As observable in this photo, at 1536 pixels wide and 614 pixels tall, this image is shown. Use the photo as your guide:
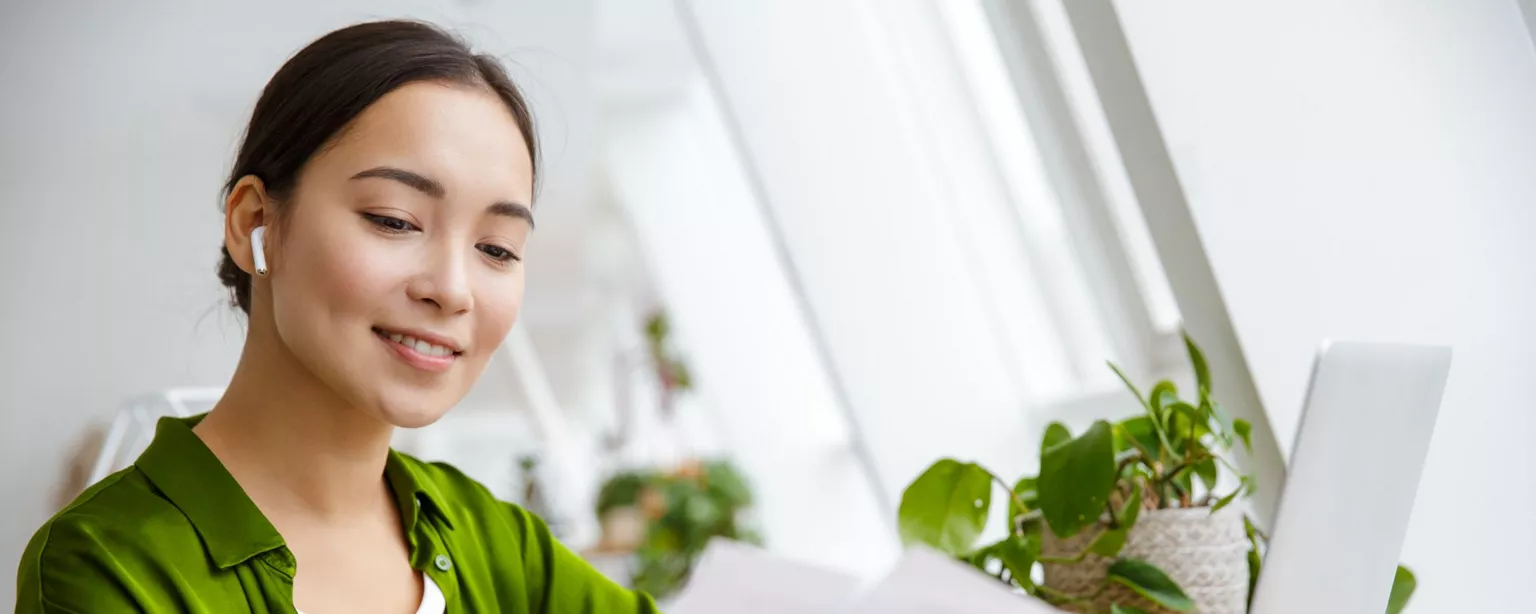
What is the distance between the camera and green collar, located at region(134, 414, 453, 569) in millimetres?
825

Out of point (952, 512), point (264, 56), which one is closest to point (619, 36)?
point (264, 56)

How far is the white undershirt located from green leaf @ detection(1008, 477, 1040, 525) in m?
0.52

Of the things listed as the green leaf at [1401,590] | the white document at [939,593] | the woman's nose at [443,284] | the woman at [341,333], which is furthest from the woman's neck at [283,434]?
the green leaf at [1401,590]

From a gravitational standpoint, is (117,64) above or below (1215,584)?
above

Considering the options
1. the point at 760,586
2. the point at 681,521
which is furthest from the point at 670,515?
the point at 760,586

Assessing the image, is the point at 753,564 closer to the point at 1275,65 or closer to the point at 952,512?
the point at 952,512

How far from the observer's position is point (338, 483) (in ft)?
3.03

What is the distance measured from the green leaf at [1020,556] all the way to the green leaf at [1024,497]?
5 centimetres

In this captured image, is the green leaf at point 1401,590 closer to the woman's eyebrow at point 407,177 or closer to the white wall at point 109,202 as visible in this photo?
the woman's eyebrow at point 407,177

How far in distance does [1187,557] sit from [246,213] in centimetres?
78

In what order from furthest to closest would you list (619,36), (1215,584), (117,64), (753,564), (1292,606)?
1. (619,36)
2. (117,64)
3. (1215,584)
4. (1292,606)
5. (753,564)

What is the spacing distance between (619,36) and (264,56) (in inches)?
61.1

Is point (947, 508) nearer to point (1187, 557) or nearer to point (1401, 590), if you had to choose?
point (1187, 557)

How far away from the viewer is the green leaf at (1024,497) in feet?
3.80
